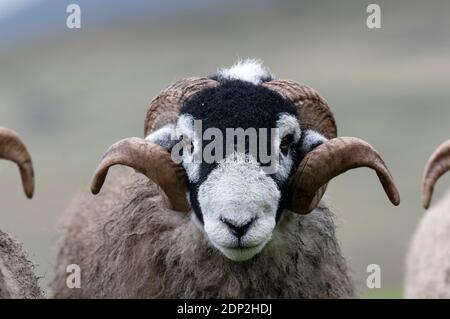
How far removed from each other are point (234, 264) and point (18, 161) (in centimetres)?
201

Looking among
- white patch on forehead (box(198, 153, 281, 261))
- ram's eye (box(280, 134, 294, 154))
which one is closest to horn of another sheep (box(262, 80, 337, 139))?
ram's eye (box(280, 134, 294, 154))

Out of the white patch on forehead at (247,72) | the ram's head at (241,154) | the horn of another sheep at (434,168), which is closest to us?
the ram's head at (241,154)

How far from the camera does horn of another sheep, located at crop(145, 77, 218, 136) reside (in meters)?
8.20

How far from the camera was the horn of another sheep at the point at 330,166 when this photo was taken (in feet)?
25.8

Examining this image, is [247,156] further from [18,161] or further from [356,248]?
[356,248]

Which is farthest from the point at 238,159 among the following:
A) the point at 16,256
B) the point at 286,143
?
the point at 16,256

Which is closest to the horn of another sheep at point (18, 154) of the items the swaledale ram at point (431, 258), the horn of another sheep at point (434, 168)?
the horn of another sheep at point (434, 168)

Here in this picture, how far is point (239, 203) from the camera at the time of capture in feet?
23.5

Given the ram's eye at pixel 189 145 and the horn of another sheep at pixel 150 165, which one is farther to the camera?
the horn of another sheep at pixel 150 165

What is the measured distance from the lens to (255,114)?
7.63 m

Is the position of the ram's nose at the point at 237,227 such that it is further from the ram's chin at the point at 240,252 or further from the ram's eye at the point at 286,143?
the ram's eye at the point at 286,143

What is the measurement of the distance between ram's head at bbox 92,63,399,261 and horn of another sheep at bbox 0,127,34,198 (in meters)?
1.01

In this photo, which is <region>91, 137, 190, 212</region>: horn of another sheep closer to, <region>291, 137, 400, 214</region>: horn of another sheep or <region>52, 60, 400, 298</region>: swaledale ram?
<region>52, 60, 400, 298</region>: swaledale ram
